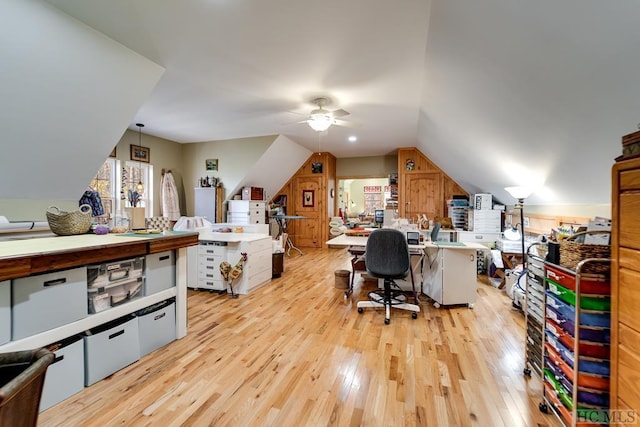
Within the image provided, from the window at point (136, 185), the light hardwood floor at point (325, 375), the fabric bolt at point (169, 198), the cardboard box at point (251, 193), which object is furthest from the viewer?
the cardboard box at point (251, 193)

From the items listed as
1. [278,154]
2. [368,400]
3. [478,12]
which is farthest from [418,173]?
[368,400]

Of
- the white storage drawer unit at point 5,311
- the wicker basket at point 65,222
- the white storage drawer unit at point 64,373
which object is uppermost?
the wicker basket at point 65,222

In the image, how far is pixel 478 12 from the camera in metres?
1.69

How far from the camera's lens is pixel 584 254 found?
1.39m

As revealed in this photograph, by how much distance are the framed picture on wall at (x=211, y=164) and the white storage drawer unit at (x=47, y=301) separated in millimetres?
4702

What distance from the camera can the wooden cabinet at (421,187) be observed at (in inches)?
268

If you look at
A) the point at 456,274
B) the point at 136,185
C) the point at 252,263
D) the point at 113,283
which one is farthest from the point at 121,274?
the point at 136,185

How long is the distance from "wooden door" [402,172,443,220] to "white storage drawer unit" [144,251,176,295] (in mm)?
5757

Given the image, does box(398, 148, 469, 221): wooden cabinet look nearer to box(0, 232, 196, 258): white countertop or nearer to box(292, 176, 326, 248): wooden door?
box(292, 176, 326, 248): wooden door

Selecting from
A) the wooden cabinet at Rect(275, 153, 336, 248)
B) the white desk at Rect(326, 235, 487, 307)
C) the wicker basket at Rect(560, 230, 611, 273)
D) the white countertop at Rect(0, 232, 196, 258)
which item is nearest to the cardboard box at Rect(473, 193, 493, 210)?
the white desk at Rect(326, 235, 487, 307)

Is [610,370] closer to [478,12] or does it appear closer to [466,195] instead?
[478,12]

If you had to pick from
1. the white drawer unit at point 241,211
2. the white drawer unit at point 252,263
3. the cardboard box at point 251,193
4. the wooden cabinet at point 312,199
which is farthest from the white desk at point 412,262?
the wooden cabinet at point 312,199

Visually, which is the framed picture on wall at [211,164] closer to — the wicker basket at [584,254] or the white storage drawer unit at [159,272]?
the white storage drawer unit at [159,272]

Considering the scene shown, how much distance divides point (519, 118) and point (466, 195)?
14.1ft
